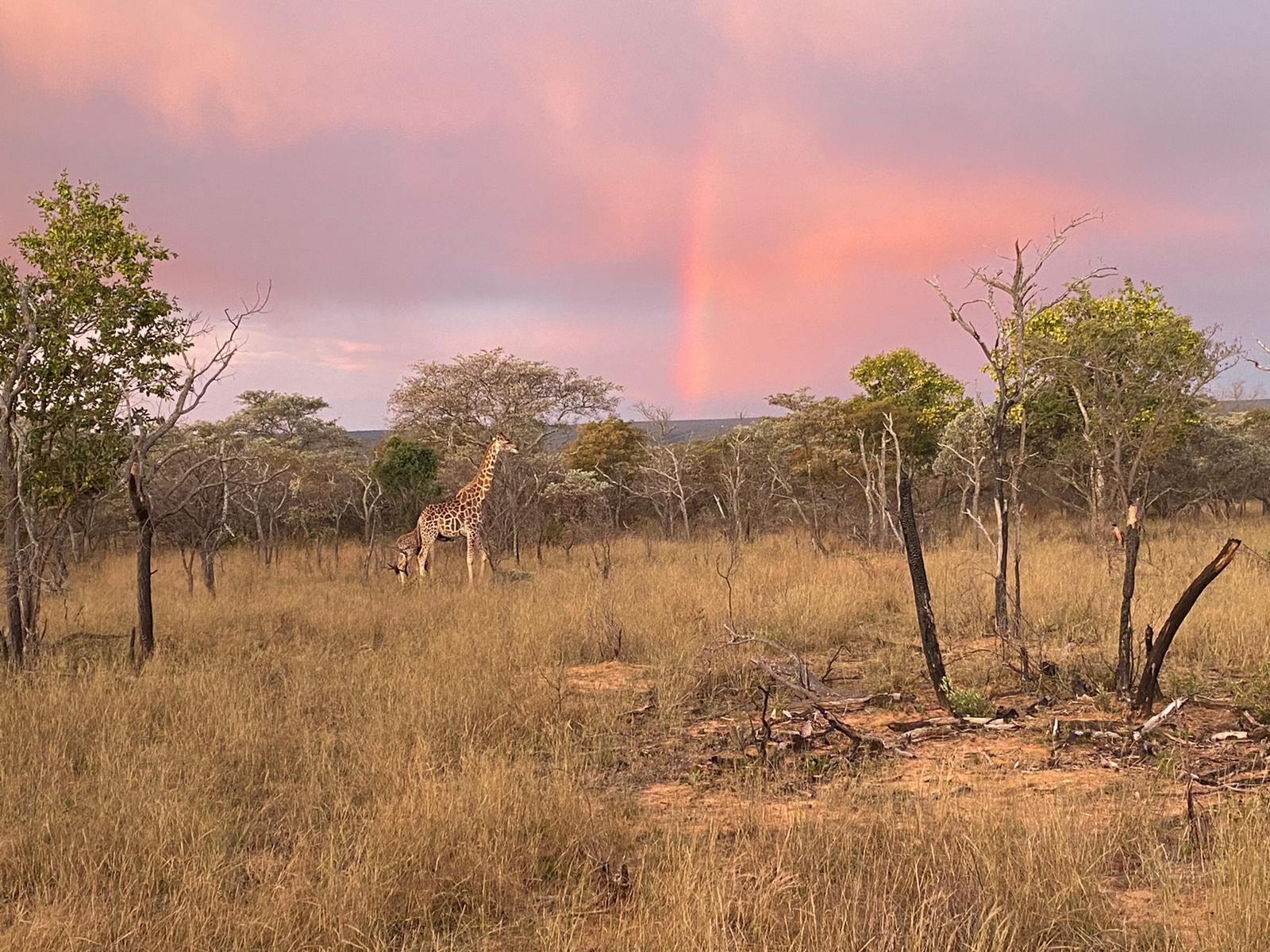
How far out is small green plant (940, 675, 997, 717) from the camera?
5746mm

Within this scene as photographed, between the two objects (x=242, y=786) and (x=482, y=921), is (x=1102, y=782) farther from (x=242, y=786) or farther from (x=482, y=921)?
(x=242, y=786)

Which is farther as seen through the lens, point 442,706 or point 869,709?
point 869,709

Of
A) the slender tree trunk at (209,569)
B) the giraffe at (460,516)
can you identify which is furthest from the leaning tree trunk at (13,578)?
the giraffe at (460,516)

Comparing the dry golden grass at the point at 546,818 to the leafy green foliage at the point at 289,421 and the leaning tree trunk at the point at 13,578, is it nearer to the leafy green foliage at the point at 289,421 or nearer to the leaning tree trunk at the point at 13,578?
the leaning tree trunk at the point at 13,578

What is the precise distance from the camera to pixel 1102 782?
439 cm

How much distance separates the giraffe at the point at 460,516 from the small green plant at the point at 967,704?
9.76 m

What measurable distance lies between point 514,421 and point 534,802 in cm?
2517

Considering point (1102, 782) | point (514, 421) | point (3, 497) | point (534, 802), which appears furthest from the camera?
point (514, 421)

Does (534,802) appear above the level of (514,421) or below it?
below

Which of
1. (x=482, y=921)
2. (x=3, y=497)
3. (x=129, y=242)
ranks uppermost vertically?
(x=129, y=242)

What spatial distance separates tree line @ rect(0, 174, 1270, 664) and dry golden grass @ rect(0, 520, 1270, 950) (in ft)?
6.50

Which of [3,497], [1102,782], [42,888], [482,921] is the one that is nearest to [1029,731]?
[1102,782]

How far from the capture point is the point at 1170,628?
521 centimetres

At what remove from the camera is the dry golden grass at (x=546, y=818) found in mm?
2986
